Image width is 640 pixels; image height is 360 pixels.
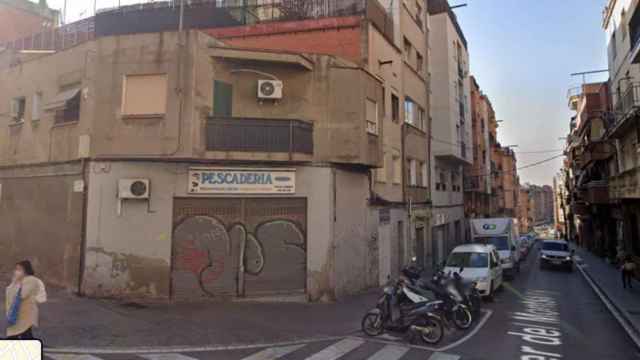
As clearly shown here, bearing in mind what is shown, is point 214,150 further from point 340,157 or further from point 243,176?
point 340,157

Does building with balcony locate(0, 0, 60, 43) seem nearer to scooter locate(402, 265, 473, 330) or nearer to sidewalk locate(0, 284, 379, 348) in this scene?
sidewalk locate(0, 284, 379, 348)

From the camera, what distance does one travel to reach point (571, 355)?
870 cm

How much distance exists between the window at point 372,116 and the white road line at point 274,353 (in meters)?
8.69

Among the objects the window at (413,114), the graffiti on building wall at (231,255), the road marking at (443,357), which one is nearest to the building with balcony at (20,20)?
the graffiti on building wall at (231,255)

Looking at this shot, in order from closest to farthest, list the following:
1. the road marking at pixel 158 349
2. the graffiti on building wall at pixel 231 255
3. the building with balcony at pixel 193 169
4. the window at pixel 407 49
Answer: the road marking at pixel 158 349 < the building with balcony at pixel 193 169 < the graffiti on building wall at pixel 231 255 < the window at pixel 407 49

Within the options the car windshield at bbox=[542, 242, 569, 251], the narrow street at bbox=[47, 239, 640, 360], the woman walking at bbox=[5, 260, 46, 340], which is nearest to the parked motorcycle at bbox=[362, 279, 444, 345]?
the narrow street at bbox=[47, 239, 640, 360]

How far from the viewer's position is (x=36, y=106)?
49.5ft

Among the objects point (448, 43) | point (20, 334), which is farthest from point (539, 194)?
point (20, 334)

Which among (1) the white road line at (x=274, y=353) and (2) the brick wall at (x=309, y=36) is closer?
(1) the white road line at (x=274, y=353)

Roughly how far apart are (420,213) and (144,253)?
14.8 m

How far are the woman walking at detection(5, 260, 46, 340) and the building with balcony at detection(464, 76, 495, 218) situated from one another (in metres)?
34.6

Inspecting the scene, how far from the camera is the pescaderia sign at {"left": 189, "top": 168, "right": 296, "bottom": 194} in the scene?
42.1 ft

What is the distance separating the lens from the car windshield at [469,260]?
52.6ft

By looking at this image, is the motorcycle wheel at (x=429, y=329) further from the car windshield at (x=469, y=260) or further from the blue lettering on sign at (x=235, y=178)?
the car windshield at (x=469, y=260)
